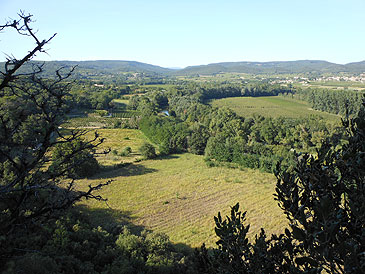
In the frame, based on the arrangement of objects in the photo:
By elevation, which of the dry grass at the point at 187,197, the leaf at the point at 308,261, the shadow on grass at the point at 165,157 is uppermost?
the leaf at the point at 308,261

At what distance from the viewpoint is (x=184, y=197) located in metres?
27.7

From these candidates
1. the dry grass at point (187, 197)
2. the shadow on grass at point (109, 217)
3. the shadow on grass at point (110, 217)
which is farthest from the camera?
the dry grass at point (187, 197)

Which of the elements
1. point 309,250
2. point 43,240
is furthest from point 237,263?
point 43,240

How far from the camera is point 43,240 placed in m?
10.9

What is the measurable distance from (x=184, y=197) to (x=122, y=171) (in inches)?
477

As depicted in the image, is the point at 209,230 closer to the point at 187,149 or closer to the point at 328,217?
the point at 328,217

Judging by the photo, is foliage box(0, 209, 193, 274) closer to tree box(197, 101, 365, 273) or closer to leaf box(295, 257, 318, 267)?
tree box(197, 101, 365, 273)

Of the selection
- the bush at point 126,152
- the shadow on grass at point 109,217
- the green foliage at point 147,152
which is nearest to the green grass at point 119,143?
the bush at point 126,152

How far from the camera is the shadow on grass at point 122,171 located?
33.6 meters

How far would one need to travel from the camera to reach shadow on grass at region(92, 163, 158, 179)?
33.6m

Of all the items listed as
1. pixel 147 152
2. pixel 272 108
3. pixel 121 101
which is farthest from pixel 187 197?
pixel 121 101

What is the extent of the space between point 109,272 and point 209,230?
1232cm

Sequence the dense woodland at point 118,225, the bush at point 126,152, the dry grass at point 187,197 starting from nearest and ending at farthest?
1. the dense woodland at point 118,225
2. the dry grass at point 187,197
3. the bush at point 126,152

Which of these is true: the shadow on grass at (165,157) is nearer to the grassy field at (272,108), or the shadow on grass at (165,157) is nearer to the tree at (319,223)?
the tree at (319,223)
